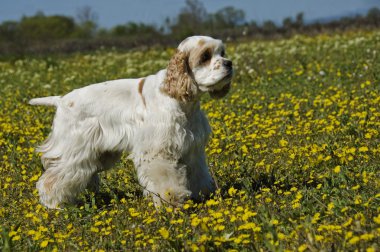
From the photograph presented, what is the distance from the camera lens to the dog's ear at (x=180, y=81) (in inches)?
205

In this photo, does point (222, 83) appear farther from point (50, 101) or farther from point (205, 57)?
point (50, 101)

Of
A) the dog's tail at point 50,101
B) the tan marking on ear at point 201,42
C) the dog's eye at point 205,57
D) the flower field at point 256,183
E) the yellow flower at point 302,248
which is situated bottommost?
the flower field at point 256,183

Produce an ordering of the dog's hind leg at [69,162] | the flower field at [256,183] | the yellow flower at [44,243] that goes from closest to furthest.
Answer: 1. the flower field at [256,183]
2. the yellow flower at [44,243]
3. the dog's hind leg at [69,162]

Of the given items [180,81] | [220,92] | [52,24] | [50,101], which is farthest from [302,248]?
[52,24]

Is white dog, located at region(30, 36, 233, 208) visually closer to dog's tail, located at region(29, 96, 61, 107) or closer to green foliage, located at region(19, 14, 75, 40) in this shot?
dog's tail, located at region(29, 96, 61, 107)

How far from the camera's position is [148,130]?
537 cm

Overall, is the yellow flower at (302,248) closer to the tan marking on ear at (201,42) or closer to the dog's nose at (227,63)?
the dog's nose at (227,63)

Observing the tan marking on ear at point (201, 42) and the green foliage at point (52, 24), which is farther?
the green foliage at point (52, 24)

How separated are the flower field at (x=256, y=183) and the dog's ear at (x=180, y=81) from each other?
2.87ft

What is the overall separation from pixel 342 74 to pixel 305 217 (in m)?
7.11

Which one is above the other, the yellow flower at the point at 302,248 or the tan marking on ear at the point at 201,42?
the tan marking on ear at the point at 201,42

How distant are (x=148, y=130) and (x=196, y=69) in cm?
65

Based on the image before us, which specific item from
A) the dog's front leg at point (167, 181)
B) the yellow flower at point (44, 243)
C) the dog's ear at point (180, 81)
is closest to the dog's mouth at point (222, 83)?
the dog's ear at point (180, 81)

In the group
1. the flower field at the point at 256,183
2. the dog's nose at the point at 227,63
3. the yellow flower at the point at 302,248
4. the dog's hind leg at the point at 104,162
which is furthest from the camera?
the dog's hind leg at the point at 104,162
